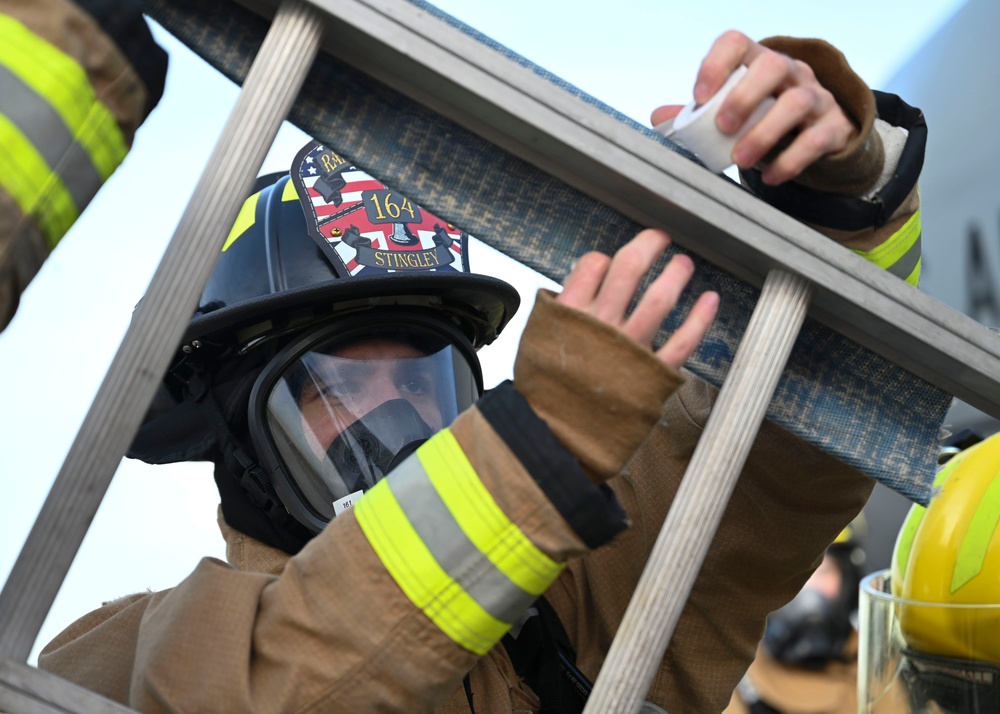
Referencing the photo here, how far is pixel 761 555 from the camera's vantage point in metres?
1.80

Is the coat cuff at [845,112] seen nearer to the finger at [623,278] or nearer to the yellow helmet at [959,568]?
the finger at [623,278]

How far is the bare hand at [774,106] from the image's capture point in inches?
42.9

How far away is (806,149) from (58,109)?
0.76m

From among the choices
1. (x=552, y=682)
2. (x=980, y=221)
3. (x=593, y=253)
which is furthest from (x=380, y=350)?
(x=980, y=221)

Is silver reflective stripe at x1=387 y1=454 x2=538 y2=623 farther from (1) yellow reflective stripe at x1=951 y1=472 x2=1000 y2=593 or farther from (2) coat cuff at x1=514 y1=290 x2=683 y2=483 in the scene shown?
(1) yellow reflective stripe at x1=951 y1=472 x2=1000 y2=593

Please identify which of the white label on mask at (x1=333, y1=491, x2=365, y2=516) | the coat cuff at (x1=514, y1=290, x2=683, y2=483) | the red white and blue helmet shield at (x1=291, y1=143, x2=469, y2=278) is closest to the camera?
the coat cuff at (x1=514, y1=290, x2=683, y2=483)

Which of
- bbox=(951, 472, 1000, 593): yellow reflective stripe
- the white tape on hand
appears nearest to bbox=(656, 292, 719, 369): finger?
the white tape on hand

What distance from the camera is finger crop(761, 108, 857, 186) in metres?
1.13

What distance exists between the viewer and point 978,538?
1516 millimetres

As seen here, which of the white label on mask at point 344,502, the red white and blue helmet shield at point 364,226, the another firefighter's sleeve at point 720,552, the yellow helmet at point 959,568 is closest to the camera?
the yellow helmet at point 959,568

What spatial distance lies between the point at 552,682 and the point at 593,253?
0.91 metres

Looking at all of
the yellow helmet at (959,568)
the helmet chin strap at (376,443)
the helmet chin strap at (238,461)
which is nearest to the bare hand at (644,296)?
the yellow helmet at (959,568)

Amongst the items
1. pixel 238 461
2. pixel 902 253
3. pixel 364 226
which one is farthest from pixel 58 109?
pixel 364 226

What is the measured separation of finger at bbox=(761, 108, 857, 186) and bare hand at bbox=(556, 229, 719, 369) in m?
0.14
